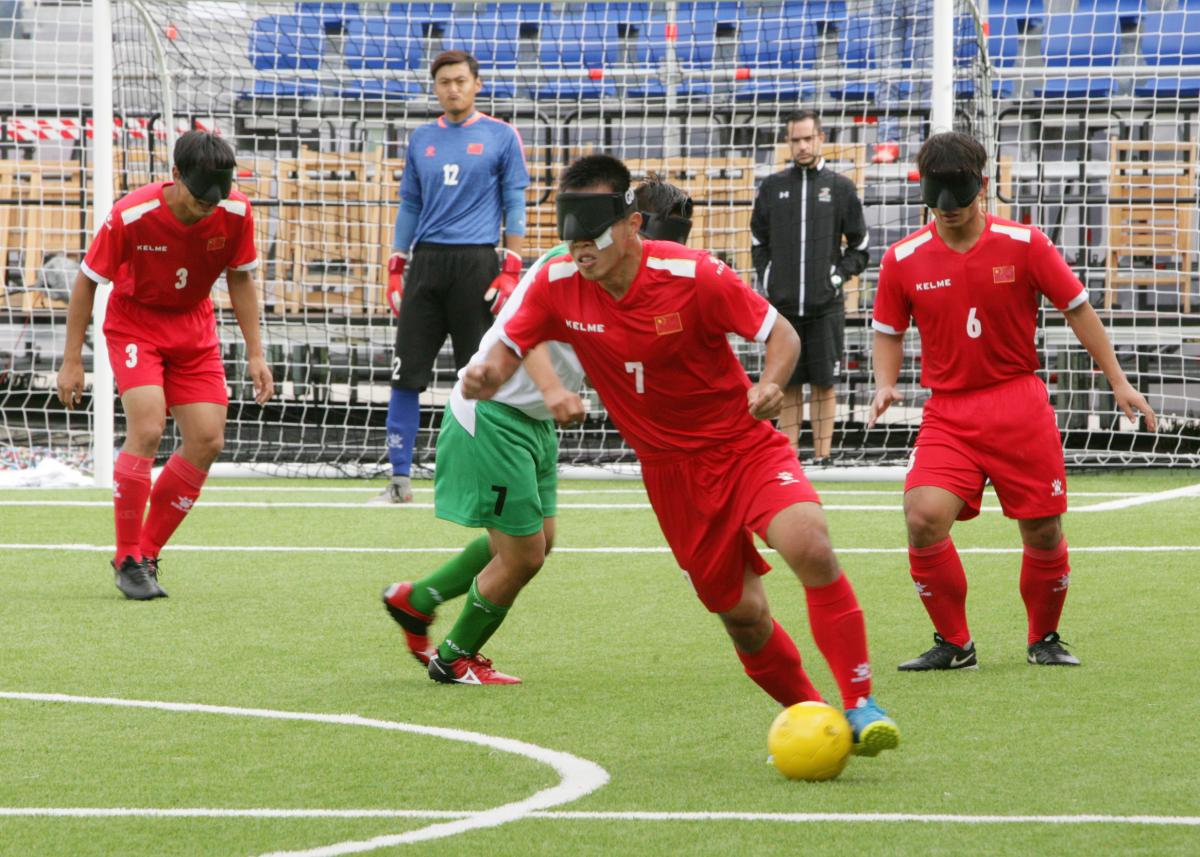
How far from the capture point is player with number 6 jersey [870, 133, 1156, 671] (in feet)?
19.2

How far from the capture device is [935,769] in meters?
4.33

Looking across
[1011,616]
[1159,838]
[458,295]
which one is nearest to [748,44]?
[458,295]

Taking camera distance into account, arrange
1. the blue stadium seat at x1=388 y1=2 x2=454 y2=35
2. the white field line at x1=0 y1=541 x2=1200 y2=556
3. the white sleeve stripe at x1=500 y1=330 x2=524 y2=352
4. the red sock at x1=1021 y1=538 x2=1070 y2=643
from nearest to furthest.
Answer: the white sleeve stripe at x1=500 y1=330 x2=524 y2=352 → the red sock at x1=1021 y1=538 x2=1070 y2=643 → the white field line at x1=0 y1=541 x2=1200 y2=556 → the blue stadium seat at x1=388 y1=2 x2=454 y2=35

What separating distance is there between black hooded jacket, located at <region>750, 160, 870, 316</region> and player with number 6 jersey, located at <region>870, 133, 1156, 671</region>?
5206mm

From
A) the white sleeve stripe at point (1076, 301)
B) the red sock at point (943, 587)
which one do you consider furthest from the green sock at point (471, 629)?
the white sleeve stripe at point (1076, 301)

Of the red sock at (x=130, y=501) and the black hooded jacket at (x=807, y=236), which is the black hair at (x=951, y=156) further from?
the black hooded jacket at (x=807, y=236)

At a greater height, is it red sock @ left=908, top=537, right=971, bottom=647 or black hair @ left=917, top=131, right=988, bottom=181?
black hair @ left=917, top=131, right=988, bottom=181

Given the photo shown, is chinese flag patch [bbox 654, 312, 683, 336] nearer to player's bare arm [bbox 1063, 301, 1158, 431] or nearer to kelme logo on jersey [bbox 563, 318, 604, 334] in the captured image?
kelme logo on jersey [bbox 563, 318, 604, 334]

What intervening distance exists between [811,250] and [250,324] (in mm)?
4521

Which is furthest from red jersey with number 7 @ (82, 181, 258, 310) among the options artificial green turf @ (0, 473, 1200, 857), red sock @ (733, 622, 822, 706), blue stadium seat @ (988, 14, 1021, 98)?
blue stadium seat @ (988, 14, 1021, 98)

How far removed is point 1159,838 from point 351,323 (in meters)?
10.6

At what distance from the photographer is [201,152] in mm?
7086

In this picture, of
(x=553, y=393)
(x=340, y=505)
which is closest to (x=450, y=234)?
(x=340, y=505)

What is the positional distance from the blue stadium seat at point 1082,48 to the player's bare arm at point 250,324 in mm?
7499
